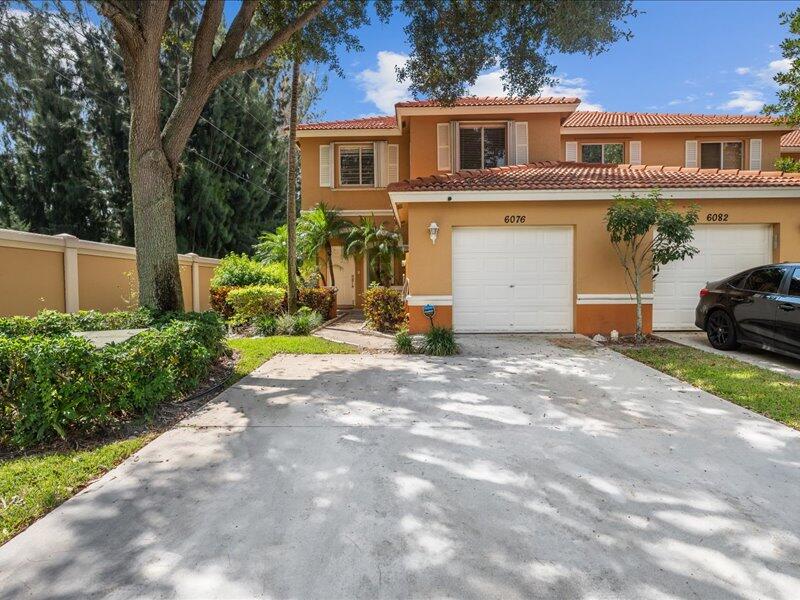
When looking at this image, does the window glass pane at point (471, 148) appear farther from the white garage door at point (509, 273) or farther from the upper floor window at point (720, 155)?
the upper floor window at point (720, 155)

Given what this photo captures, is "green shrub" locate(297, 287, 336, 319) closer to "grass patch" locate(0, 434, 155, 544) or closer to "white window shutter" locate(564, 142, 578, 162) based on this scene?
"grass patch" locate(0, 434, 155, 544)

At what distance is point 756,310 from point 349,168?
43.9ft

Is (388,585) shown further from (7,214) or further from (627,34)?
(7,214)

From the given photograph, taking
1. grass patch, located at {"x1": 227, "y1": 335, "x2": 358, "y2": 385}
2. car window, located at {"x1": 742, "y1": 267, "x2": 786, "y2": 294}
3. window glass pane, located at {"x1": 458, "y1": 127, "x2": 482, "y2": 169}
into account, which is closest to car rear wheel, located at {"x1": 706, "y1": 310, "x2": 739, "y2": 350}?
car window, located at {"x1": 742, "y1": 267, "x2": 786, "y2": 294}

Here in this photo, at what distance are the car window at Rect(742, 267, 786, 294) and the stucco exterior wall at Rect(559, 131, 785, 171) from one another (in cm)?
966

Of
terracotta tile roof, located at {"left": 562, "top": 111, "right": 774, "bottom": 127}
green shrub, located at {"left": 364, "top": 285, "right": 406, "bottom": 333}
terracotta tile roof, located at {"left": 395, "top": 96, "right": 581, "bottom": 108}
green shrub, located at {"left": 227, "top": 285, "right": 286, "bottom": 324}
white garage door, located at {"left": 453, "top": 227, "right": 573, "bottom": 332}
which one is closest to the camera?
white garage door, located at {"left": 453, "top": 227, "right": 573, "bottom": 332}

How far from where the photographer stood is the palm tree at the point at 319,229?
15.9 metres

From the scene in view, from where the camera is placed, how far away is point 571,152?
16938mm

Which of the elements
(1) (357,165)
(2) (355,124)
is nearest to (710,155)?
(1) (357,165)

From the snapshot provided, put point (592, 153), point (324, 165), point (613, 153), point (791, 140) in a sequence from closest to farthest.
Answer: point (613, 153) < point (592, 153) < point (324, 165) < point (791, 140)

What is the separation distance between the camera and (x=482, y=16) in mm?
8641

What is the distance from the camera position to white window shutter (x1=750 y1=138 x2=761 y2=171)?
1666 cm

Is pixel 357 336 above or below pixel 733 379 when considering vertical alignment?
above

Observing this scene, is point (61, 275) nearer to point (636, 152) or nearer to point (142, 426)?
point (142, 426)
